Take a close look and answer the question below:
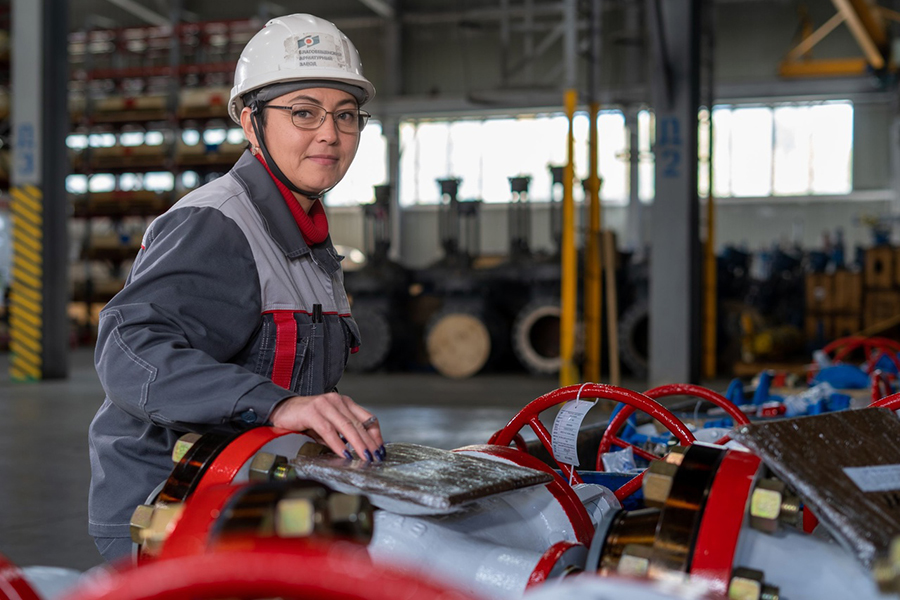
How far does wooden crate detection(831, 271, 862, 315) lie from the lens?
980cm

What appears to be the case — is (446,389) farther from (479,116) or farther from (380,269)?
(479,116)

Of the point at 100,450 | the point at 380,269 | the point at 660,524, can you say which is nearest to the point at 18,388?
the point at 380,269

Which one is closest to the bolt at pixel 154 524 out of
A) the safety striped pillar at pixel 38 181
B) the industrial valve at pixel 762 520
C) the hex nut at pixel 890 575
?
the industrial valve at pixel 762 520

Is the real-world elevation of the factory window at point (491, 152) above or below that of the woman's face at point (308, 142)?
above

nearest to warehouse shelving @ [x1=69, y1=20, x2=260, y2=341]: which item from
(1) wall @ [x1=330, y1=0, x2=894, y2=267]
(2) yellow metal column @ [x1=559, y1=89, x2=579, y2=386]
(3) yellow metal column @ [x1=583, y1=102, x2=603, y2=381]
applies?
(1) wall @ [x1=330, y1=0, x2=894, y2=267]

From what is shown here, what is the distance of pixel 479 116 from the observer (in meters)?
19.4

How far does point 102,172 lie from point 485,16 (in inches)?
312

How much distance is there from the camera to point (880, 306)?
962 cm

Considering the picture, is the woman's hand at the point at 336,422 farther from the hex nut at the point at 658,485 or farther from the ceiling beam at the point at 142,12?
the ceiling beam at the point at 142,12

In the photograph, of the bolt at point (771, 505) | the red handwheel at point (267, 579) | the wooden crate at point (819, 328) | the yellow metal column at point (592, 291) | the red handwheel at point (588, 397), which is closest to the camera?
the red handwheel at point (267, 579)

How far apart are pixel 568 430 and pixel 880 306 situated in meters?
9.02

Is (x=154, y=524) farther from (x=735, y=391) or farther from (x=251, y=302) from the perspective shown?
(x=735, y=391)

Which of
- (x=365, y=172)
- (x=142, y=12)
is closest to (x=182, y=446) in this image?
(x=365, y=172)

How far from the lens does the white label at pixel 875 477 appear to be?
104 centimetres
